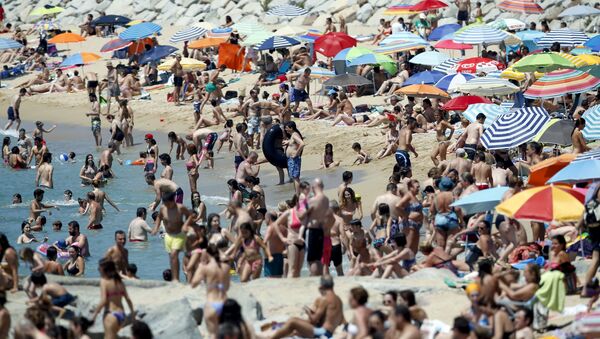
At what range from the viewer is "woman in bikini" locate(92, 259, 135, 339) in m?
13.3

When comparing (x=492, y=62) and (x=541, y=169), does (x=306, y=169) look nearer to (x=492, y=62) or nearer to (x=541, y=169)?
(x=492, y=62)

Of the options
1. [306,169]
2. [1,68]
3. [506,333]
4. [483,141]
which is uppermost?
[506,333]

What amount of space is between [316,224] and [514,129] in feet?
19.3

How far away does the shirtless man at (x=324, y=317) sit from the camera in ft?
42.1

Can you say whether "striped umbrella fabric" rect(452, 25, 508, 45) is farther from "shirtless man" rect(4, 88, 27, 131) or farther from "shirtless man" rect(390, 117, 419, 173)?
"shirtless man" rect(4, 88, 27, 131)

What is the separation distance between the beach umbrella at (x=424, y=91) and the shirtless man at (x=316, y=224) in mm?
10285

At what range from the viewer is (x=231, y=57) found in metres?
33.4

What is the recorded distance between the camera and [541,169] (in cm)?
1773

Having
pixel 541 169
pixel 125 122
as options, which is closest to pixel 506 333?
pixel 541 169

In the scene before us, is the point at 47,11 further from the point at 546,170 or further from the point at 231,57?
the point at 546,170

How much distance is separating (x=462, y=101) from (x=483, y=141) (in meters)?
3.93

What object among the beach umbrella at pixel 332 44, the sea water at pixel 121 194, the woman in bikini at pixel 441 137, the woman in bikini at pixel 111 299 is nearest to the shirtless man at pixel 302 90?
the sea water at pixel 121 194

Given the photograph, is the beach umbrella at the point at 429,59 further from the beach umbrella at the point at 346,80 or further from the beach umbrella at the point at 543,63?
the beach umbrella at the point at 543,63

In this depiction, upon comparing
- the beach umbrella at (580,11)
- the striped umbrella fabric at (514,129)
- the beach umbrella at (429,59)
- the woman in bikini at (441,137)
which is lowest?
the beach umbrella at (580,11)
